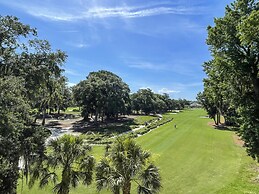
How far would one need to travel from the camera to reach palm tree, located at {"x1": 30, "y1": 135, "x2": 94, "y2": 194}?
492 inches

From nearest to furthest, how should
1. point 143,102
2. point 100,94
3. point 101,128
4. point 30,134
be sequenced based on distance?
point 30,134 → point 101,128 → point 100,94 → point 143,102

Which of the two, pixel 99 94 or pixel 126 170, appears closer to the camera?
pixel 126 170

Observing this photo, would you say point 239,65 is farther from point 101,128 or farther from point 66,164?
point 101,128

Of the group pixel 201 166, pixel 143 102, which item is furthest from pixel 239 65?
pixel 143 102

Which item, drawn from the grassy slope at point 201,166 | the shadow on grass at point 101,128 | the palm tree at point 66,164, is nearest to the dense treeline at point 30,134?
the palm tree at point 66,164

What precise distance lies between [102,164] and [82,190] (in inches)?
215

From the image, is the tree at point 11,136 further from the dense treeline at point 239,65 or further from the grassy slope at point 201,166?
the dense treeline at point 239,65

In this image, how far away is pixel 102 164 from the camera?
40.5 ft

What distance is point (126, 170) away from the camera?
38.8 ft

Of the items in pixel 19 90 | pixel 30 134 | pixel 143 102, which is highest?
pixel 143 102

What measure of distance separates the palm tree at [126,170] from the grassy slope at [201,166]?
2.93ft

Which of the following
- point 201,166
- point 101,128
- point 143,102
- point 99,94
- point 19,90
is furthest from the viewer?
point 143,102

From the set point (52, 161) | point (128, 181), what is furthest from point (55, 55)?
point (128, 181)

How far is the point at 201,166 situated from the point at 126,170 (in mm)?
13231
